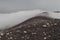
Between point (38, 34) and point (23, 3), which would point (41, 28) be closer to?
point (38, 34)

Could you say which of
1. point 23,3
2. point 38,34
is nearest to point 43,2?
point 23,3

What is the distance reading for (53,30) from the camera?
0.49 metres

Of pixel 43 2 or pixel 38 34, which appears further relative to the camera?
pixel 43 2

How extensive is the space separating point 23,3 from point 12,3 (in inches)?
2.6

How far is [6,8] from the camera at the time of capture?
714 millimetres

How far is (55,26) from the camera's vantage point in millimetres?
500

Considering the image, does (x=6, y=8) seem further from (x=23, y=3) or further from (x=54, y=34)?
(x=54, y=34)

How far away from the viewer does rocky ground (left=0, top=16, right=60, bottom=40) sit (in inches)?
18.9

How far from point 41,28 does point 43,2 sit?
12.3 inches

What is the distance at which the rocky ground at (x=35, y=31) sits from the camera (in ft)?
1.58

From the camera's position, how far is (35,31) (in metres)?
0.49

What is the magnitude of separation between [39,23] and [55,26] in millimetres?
66

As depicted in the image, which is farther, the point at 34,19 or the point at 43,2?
the point at 43,2

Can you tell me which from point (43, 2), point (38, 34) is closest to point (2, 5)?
point (43, 2)
